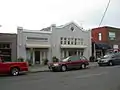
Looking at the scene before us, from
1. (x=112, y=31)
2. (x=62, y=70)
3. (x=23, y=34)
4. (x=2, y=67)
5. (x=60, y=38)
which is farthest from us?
(x=112, y=31)

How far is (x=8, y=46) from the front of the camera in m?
36.0

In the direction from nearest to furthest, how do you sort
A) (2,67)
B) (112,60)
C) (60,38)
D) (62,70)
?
1. (2,67)
2. (62,70)
3. (112,60)
4. (60,38)

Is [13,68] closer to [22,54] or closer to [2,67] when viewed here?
[2,67]

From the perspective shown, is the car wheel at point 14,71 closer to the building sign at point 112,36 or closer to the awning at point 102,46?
the awning at point 102,46

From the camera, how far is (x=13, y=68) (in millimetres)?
23422

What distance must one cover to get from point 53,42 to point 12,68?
55.2 ft

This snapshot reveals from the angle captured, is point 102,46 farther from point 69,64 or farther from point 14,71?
point 14,71

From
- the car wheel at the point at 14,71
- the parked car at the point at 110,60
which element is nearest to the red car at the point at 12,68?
the car wheel at the point at 14,71

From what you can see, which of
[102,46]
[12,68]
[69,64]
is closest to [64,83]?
[12,68]

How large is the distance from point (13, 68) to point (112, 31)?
3155 centimetres

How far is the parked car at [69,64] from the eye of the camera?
2716 centimetres

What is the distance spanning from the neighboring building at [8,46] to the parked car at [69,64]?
30.9ft

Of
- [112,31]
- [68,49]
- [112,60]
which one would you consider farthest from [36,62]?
[112,31]

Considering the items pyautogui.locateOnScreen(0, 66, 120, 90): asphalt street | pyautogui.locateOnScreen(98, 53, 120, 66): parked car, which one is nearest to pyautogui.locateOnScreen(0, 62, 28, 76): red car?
pyautogui.locateOnScreen(0, 66, 120, 90): asphalt street
